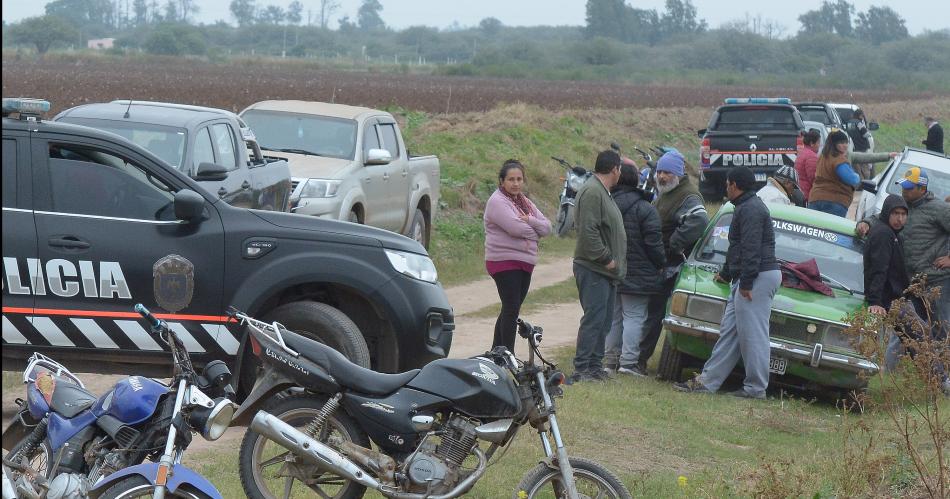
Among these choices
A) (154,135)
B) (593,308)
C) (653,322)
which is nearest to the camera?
(593,308)

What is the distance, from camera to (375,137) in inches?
587

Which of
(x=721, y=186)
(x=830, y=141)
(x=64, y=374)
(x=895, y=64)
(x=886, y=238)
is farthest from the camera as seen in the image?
(x=895, y=64)

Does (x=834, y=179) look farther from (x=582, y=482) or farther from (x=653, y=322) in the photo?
(x=582, y=482)

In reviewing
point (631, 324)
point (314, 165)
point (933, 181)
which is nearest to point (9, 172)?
point (631, 324)

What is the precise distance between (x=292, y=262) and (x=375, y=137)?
285 inches

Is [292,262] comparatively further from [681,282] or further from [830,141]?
[830,141]

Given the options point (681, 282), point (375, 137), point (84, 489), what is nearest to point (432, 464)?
point (84, 489)

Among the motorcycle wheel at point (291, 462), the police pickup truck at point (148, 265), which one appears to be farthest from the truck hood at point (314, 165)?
the motorcycle wheel at point (291, 462)

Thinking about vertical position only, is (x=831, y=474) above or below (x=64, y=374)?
below

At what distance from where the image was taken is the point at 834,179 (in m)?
14.7

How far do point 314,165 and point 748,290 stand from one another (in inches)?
228

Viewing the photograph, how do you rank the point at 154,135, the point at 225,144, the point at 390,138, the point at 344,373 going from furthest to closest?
the point at 390,138 < the point at 225,144 < the point at 154,135 < the point at 344,373

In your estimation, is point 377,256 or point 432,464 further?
point 377,256

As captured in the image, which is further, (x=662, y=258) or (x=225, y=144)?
(x=225, y=144)
